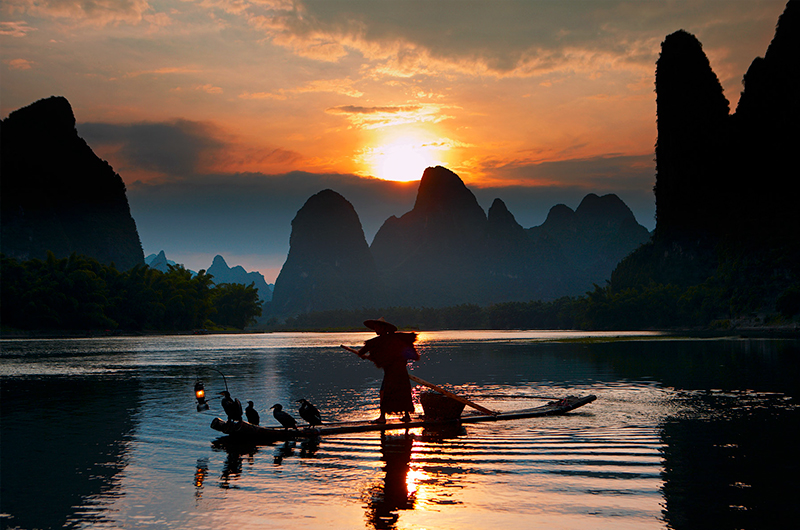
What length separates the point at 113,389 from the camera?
24781mm

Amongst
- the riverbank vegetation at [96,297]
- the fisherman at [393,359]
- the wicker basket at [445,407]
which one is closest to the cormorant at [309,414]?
the fisherman at [393,359]

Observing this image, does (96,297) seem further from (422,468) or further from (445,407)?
(422,468)

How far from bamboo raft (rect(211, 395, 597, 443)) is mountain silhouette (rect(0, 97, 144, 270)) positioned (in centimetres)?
15062

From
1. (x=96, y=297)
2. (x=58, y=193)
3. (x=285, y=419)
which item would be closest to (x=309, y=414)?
(x=285, y=419)

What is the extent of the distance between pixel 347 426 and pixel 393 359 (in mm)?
1716

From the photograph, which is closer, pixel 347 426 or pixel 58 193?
pixel 347 426

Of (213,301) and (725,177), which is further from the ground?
(725,177)

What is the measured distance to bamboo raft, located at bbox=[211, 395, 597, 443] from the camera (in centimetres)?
1291

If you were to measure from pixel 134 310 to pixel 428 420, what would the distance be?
9108cm

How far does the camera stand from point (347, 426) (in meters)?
13.7

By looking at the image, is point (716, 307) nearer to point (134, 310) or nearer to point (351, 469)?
point (134, 310)

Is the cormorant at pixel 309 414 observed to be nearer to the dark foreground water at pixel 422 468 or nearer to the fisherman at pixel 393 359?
the dark foreground water at pixel 422 468

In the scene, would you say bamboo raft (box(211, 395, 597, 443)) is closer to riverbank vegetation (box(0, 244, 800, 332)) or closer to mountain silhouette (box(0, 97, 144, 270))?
riverbank vegetation (box(0, 244, 800, 332))

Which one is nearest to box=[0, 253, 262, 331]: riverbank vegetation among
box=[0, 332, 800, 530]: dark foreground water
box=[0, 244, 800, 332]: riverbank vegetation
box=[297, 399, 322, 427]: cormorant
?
box=[0, 244, 800, 332]: riverbank vegetation
